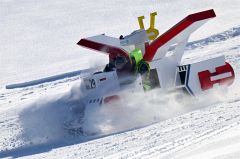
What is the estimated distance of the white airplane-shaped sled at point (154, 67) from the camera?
11.6 meters

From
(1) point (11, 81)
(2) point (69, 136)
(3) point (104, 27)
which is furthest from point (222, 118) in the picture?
(3) point (104, 27)

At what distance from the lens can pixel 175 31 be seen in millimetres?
12352

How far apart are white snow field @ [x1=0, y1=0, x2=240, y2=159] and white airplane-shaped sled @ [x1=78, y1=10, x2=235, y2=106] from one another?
262 mm

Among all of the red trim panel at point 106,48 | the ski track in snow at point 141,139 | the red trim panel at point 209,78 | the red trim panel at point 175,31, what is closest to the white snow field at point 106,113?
the ski track in snow at point 141,139

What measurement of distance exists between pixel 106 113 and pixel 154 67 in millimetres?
1698

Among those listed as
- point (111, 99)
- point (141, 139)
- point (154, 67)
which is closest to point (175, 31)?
point (154, 67)

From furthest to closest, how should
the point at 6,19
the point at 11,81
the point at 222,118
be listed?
the point at 6,19
the point at 11,81
the point at 222,118

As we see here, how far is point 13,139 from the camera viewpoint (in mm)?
10820

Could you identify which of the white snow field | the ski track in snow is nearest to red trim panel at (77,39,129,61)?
the white snow field

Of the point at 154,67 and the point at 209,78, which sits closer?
the point at 154,67

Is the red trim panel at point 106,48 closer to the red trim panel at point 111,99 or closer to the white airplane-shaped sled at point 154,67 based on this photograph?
the white airplane-shaped sled at point 154,67

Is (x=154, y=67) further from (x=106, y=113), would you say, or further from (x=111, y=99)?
(x=106, y=113)

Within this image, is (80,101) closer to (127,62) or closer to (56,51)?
(127,62)

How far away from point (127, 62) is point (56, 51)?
11228mm
